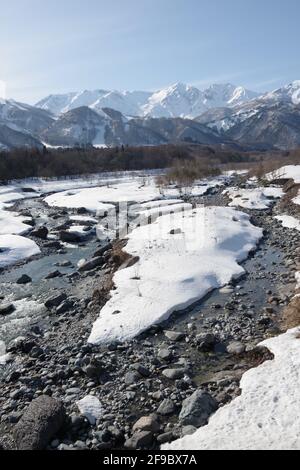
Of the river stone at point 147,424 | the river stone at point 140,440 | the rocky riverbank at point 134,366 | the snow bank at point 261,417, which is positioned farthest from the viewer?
the rocky riverbank at point 134,366

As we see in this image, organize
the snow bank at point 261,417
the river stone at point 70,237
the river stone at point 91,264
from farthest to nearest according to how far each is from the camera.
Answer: the river stone at point 70,237 → the river stone at point 91,264 → the snow bank at point 261,417

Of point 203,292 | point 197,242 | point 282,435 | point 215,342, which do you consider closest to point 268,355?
point 215,342

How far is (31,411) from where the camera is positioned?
31.9 ft

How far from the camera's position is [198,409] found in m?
9.42

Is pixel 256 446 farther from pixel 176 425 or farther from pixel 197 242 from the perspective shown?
pixel 197 242

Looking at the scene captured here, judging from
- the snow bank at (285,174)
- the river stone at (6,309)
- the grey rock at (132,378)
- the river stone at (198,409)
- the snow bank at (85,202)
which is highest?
the snow bank at (285,174)

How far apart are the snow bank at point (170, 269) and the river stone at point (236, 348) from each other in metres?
3.04

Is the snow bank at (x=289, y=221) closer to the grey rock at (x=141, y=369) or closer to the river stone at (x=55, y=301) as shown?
the river stone at (x=55, y=301)

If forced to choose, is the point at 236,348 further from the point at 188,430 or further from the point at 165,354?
the point at 188,430

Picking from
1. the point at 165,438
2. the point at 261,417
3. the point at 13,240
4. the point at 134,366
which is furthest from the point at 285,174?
the point at 165,438

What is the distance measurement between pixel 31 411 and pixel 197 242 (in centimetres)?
1545

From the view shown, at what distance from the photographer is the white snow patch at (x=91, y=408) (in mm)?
9734

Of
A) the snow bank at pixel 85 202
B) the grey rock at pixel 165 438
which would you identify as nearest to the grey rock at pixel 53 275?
the grey rock at pixel 165 438

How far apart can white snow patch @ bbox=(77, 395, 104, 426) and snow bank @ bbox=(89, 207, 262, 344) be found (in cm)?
313
